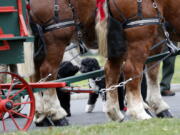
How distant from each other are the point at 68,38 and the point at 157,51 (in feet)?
4.86

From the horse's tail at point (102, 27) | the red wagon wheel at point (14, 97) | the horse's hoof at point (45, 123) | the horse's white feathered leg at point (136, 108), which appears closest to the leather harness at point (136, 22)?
the horse's tail at point (102, 27)

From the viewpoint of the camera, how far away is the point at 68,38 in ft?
29.4

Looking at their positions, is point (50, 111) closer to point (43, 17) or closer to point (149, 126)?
point (43, 17)

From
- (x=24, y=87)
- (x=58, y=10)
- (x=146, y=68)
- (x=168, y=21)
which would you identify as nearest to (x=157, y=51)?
(x=146, y=68)

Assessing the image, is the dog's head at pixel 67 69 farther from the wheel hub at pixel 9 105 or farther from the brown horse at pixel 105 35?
the wheel hub at pixel 9 105

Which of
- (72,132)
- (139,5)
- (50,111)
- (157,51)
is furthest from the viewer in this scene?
(157,51)

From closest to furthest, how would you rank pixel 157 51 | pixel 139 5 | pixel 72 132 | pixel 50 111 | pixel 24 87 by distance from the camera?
1. pixel 72 132
2. pixel 24 87
3. pixel 139 5
4. pixel 50 111
5. pixel 157 51

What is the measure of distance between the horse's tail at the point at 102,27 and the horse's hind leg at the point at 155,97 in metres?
1.39

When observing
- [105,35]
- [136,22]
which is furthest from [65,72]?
[136,22]

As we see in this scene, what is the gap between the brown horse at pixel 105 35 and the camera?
847 cm

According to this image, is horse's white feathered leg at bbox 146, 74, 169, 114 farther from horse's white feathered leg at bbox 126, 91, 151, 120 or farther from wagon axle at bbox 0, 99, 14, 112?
wagon axle at bbox 0, 99, 14, 112

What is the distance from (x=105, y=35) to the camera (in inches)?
335

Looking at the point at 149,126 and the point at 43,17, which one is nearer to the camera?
the point at 149,126

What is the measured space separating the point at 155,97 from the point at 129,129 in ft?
8.57
